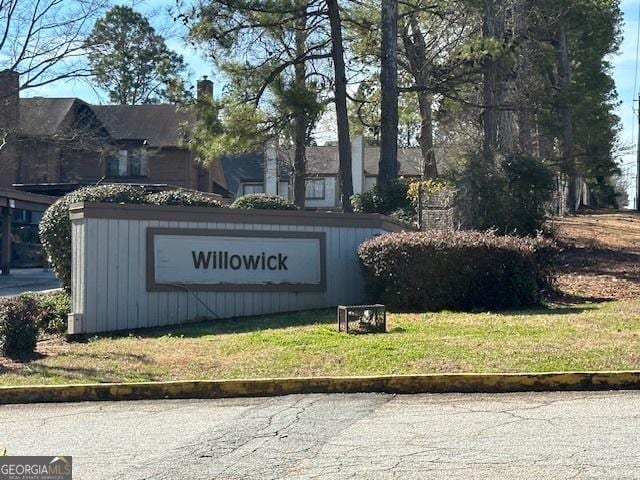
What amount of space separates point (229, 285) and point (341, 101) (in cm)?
1104

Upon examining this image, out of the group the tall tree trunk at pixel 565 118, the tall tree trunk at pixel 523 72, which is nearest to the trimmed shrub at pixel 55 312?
the tall tree trunk at pixel 523 72

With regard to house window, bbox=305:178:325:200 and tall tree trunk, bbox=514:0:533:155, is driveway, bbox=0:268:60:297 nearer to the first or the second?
tall tree trunk, bbox=514:0:533:155

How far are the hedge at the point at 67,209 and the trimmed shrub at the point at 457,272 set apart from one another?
4466mm

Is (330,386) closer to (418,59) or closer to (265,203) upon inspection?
(265,203)

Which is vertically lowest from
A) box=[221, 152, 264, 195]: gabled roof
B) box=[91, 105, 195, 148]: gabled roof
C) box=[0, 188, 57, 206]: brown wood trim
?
box=[0, 188, 57, 206]: brown wood trim

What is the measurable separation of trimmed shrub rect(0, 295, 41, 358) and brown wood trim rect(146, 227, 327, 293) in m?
2.97

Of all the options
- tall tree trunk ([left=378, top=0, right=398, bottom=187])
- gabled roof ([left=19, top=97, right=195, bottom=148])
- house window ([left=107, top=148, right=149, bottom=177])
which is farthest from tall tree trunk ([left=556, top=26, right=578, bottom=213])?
house window ([left=107, top=148, right=149, bottom=177])

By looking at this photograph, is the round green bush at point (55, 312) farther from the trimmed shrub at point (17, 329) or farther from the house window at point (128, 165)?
the house window at point (128, 165)

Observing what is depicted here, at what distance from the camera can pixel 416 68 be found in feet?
101

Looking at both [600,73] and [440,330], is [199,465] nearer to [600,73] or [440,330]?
[440,330]

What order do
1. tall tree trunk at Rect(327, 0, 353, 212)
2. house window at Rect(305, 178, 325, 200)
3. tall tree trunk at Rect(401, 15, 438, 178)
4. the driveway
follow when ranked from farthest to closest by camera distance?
1. house window at Rect(305, 178, 325, 200)
2. tall tree trunk at Rect(401, 15, 438, 178)
3. the driveway
4. tall tree trunk at Rect(327, 0, 353, 212)

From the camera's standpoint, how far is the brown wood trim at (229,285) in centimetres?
1548

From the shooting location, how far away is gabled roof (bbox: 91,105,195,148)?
48.6 metres

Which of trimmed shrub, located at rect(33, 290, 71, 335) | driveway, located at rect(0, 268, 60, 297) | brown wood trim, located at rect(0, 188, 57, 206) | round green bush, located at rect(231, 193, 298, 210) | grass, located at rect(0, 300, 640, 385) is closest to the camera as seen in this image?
grass, located at rect(0, 300, 640, 385)
